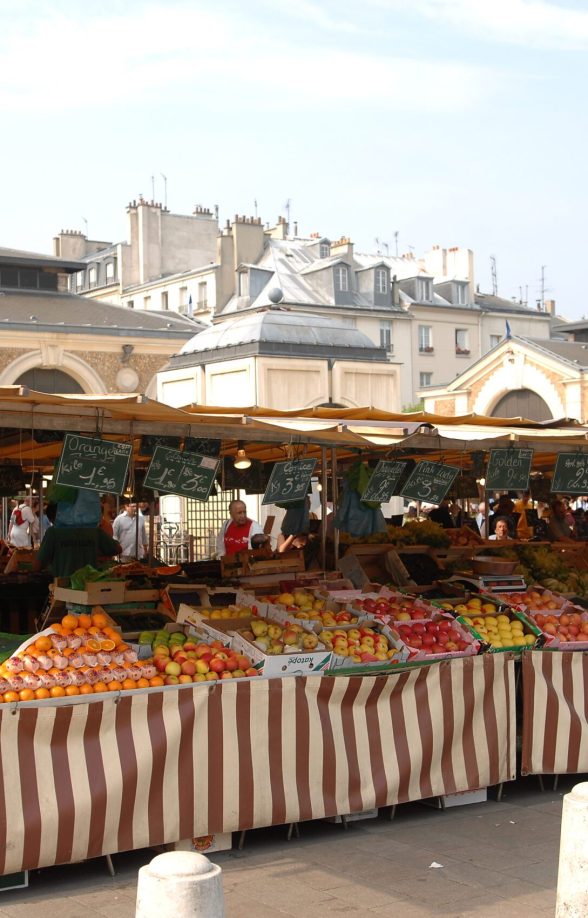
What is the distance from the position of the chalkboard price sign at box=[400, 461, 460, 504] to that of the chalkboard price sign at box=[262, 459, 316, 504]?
2.70 feet

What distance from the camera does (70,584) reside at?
7.25 meters

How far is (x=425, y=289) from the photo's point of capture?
55.6 metres

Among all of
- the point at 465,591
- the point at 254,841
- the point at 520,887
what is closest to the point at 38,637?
the point at 254,841

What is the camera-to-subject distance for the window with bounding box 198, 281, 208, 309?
172 feet

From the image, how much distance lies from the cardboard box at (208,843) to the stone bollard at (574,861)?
7.06 ft

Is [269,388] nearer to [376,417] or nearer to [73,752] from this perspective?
[376,417]

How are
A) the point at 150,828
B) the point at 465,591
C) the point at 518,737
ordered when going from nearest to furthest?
1. the point at 150,828
2. the point at 518,737
3. the point at 465,591

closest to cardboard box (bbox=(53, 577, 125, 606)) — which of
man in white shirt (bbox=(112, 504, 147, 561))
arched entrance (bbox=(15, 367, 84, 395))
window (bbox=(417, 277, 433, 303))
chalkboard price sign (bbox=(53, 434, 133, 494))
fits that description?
chalkboard price sign (bbox=(53, 434, 133, 494))

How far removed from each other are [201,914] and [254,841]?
8.95 ft

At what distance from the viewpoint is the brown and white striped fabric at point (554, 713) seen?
6695 millimetres

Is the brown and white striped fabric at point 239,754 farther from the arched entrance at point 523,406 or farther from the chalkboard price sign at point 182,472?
the arched entrance at point 523,406

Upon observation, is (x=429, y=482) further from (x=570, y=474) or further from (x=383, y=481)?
(x=570, y=474)

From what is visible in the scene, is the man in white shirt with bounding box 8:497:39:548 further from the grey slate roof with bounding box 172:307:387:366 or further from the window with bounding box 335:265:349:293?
the window with bounding box 335:265:349:293

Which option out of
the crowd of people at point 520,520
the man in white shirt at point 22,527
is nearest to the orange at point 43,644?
the crowd of people at point 520,520
